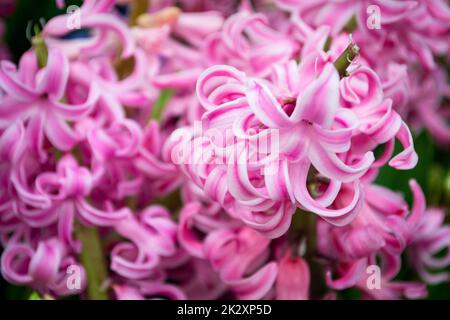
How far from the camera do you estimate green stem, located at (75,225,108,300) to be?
2.04 feet

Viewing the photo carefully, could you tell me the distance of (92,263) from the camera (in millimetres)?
625

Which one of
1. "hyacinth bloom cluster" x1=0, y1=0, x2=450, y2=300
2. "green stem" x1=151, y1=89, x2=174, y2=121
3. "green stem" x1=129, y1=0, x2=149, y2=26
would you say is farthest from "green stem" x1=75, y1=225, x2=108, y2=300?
"green stem" x1=129, y1=0, x2=149, y2=26

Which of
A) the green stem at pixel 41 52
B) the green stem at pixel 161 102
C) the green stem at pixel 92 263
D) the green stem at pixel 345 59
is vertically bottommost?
the green stem at pixel 92 263

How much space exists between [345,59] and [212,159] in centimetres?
12

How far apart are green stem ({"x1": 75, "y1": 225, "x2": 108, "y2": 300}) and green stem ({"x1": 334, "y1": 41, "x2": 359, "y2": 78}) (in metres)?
0.28

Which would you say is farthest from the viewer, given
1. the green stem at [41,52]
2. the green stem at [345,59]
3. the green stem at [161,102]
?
the green stem at [161,102]

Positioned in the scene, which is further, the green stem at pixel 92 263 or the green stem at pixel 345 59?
the green stem at pixel 92 263

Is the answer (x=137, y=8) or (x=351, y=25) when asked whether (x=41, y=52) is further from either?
(x=351, y=25)

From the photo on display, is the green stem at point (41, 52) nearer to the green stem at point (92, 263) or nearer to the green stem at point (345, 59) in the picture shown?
the green stem at point (92, 263)

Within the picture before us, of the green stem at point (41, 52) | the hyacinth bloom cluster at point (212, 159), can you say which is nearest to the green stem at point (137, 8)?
the hyacinth bloom cluster at point (212, 159)

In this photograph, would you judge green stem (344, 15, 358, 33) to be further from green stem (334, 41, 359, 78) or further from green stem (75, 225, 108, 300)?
green stem (75, 225, 108, 300)

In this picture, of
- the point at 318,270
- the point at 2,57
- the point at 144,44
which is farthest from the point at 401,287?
the point at 2,57

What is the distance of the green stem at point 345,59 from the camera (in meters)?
0.47

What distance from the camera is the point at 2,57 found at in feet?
2.54
